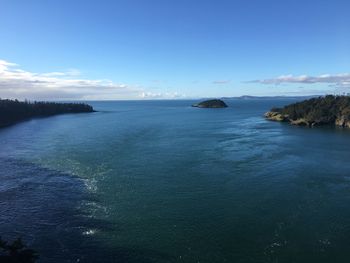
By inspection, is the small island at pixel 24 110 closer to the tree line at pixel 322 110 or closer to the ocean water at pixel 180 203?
the ocean water at pixel 180 203

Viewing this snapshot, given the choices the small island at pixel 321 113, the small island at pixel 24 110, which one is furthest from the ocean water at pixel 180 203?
the small island at pixel 24 110

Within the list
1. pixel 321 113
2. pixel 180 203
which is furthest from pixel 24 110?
pixel 180 203

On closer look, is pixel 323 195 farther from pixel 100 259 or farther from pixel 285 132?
pixel 285 132

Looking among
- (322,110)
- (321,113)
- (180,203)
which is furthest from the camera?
(322,110)

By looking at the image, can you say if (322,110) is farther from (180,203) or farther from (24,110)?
(24,110)

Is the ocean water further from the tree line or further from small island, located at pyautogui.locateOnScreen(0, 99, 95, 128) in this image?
small island, located at pyautogui.locateOnScreen(0, 99, 95, 128)

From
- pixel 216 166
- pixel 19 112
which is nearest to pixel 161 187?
pixel 216 166

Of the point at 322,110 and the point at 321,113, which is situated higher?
the point at 322,110
